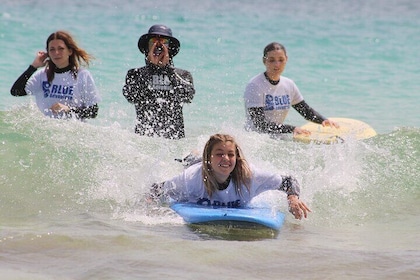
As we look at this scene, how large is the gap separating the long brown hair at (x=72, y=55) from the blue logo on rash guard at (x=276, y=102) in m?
1.95

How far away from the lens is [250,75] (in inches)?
629

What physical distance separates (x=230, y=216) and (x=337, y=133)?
3.67m

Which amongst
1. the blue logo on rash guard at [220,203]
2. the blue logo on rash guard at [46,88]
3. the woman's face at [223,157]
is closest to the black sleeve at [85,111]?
the blue logo on rash guard at [46,88]

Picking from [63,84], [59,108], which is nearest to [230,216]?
[59,108]

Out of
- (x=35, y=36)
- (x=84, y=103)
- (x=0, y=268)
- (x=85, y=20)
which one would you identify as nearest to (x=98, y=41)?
(x=35, y=36)

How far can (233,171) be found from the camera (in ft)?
23.0

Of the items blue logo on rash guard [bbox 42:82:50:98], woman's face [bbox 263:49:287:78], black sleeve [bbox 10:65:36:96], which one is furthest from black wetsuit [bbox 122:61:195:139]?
woman's face [bbox 263:49:287:78]

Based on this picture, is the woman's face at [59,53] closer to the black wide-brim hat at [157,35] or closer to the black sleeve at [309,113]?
the black wide-brim hat at [157,35]

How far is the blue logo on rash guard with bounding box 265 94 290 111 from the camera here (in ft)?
31.4

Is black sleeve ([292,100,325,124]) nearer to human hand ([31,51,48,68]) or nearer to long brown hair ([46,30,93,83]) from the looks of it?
→ long brown hair ([46,30,93,83])

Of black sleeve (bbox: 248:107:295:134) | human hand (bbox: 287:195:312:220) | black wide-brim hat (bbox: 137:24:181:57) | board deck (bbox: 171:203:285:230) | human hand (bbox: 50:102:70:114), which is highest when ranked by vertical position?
black wide-brim hat (bbox: 137:24:181:57)

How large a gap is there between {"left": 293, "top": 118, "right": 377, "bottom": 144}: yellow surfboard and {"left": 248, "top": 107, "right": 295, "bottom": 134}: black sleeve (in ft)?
0.61

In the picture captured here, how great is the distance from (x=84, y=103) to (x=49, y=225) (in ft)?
7.08

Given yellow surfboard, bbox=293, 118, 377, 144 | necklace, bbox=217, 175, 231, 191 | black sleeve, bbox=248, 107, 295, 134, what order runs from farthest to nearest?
yellow surfboard, bbox=293, 118, 377, 144 → black sleeve, bbox=248, 107, 295, 134 → necklace, bbox=217, 175, 231, 191
